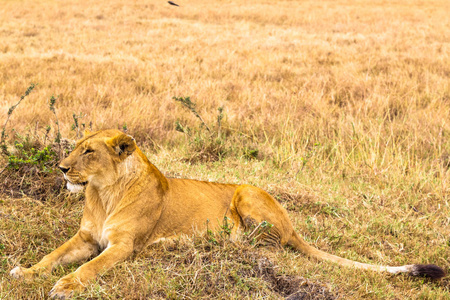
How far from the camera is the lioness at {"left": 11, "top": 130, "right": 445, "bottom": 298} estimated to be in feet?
10.1

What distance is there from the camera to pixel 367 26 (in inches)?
718

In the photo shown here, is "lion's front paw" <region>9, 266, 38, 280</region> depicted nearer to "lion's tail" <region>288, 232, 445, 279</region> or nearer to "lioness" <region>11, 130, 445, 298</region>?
"lioness" <region>11, 130, 445, 298</region>

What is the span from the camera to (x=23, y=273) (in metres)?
3.04

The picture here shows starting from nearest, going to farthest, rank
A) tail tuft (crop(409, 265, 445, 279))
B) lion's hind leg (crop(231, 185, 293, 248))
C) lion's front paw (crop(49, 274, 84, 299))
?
lion's front paw (crop(49, 274, 84, 299)) < tail tuft (crop(409, 265, 445, 279)) < lion's hind leg (crop(231, 185, 293, 248))

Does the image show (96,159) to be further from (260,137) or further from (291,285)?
(260,137)

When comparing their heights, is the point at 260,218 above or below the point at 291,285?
above

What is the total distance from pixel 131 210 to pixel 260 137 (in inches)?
149

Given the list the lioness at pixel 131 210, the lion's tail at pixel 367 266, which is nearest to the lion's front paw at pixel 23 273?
the lioness at pixel 131 210

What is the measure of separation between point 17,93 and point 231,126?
13.9ft

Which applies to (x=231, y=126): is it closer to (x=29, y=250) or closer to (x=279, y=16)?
(x=29, y=250)

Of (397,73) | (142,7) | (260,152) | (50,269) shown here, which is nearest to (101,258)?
(50,269)

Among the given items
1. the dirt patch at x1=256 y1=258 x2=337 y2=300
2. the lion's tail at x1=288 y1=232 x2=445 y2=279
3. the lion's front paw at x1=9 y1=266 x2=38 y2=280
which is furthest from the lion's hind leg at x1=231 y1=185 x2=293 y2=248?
the lion's front paw at x1=9 y1=266 x2=38 y2=280

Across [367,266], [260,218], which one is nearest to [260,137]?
[260,218]

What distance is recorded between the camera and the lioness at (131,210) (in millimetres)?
3088
